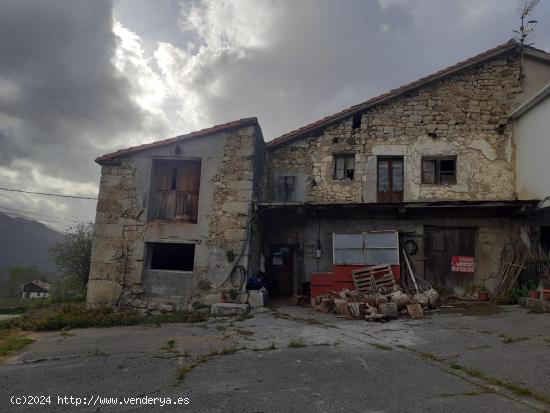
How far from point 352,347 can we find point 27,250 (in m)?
103

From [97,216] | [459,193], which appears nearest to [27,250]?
[97,216]

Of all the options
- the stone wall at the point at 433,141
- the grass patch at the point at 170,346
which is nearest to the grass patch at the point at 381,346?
the grass patch at the point at 170,346

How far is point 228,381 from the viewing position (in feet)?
15.3

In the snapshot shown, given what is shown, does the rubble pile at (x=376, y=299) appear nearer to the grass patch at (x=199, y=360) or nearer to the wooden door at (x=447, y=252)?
the wooden door at (x=447, y=252)

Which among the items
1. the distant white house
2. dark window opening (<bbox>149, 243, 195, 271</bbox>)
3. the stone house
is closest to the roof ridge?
the stone house

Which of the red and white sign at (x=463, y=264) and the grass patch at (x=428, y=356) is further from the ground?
the red and white sign at (x=463, y=264)

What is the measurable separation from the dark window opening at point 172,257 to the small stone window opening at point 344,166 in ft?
17.5

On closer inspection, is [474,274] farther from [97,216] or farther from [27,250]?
[27,250]

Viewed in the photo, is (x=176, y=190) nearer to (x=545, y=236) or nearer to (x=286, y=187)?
(x=286, y=187)

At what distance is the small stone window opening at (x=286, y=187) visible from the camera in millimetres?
12977

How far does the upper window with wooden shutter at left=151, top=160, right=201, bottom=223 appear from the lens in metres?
11.3

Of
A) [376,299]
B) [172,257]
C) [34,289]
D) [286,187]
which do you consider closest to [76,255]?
[172,257]

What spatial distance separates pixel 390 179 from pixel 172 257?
7.50m

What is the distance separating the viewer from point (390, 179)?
1263 cm
